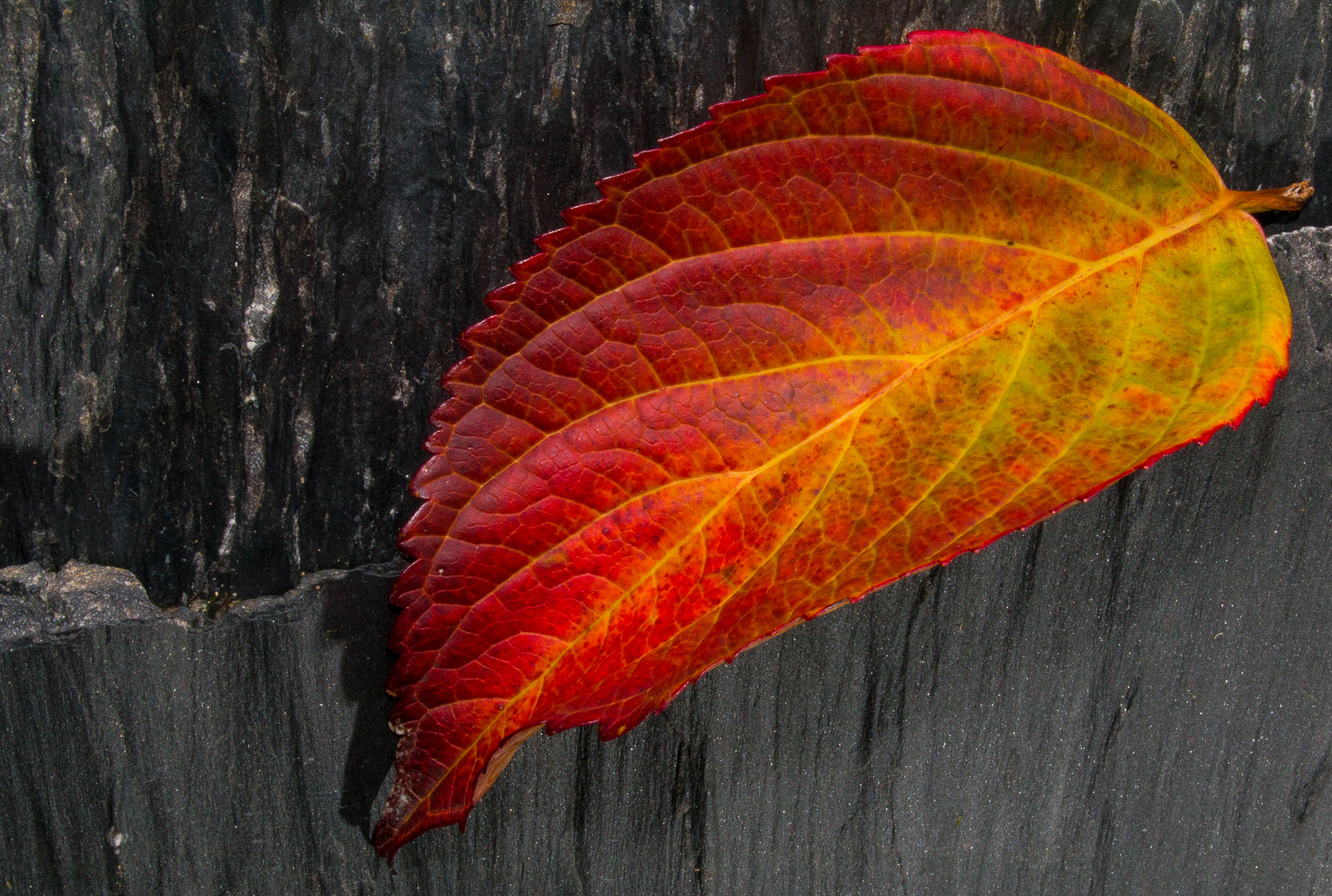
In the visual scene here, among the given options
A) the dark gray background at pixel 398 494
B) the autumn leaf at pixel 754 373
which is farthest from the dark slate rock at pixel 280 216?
the autumn leaf at pixel 754 373

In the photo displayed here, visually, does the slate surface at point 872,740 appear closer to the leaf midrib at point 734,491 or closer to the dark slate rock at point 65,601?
the dark slate rock at point 65,601

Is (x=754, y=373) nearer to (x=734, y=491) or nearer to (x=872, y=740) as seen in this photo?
(x=734, y=491)

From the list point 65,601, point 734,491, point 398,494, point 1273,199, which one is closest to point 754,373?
point 734,491

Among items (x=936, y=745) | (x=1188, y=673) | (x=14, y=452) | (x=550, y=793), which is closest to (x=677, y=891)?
(x=550, y=793)

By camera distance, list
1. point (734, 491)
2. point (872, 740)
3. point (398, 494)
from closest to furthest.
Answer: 1. point (734, 491)
2. point (398, 494)
3. point (872, 740)

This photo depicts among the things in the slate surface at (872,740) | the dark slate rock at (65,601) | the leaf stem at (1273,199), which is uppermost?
the leaf stem at (1273,199)

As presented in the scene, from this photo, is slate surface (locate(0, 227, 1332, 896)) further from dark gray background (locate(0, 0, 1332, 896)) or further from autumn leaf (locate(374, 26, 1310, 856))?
autumn leaf (locate(374, 26, 1310, 856))
